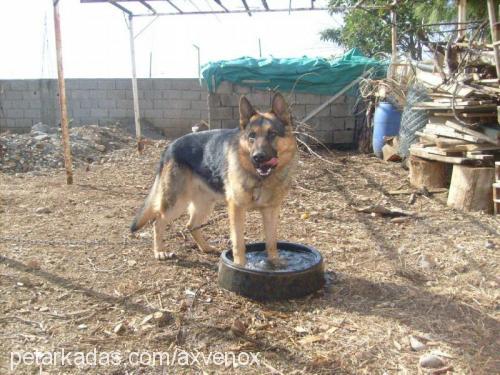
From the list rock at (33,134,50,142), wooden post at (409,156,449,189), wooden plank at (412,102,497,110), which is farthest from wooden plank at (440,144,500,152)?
rock at (33,134,50,142)

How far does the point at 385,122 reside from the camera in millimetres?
10164

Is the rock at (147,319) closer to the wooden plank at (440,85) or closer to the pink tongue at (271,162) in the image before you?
the pink tongue at (271,162)

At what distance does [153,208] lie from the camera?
4746 millimetres

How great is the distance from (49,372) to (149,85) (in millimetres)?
11830

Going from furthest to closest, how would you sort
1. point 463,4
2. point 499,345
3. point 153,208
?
point 463,4 → point 153,208 → point 499,345

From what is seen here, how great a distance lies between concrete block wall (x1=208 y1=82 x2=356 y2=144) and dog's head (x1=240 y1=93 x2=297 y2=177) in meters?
7.45

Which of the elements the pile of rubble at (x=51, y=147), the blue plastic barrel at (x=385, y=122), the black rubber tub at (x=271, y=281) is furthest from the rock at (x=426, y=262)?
the pile of rubble at (x=51, y=147)

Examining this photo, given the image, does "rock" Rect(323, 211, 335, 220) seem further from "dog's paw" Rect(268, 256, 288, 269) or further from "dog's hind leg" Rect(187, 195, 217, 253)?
"dog's paw" Rect(268, 256, 288, 269)

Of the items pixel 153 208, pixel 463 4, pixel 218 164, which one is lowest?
pixel 153 208

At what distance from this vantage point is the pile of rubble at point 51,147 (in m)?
9.78

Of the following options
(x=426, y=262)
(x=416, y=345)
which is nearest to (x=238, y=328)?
(x=416, y=345)

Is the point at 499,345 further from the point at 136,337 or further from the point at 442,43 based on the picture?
the point at 442,43

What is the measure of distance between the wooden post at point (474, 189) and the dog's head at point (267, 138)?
3.13m

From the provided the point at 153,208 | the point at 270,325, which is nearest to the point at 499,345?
the point at 270,325
